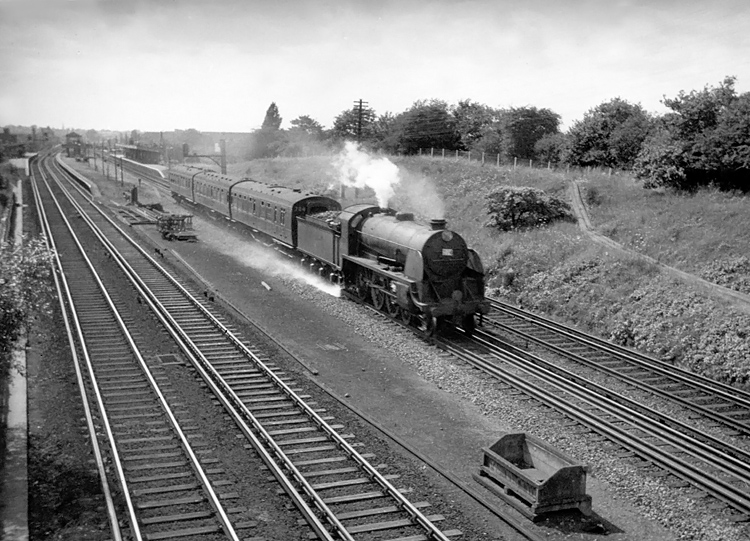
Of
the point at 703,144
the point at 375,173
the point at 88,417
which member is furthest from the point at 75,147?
the point at 88,417

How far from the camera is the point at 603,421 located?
11.9m

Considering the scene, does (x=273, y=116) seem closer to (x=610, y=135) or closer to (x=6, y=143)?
(x=6, y=143)

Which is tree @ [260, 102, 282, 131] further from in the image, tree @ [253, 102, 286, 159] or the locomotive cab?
the locomotive cab

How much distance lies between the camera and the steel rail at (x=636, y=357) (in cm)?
1373

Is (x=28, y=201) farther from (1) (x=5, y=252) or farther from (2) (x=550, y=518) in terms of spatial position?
(2) (x=550, y=518)

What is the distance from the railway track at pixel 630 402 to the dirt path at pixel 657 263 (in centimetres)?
315

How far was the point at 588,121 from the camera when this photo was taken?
3491 cm

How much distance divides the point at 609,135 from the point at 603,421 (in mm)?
25132

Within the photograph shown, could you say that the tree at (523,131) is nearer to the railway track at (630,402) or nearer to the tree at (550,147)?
the tree at (550,147)

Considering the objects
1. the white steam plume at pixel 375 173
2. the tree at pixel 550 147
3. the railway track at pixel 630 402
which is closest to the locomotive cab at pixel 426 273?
the railway track at pixel 630 402

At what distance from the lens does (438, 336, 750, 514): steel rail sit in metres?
9.65

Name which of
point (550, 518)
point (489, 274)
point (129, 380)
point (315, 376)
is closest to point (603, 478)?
point (550, 518)

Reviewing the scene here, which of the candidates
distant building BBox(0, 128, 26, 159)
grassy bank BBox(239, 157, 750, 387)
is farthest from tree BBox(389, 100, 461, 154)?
distant building BBox(0, 128, 26, 159)

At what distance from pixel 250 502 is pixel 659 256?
16629 mm
